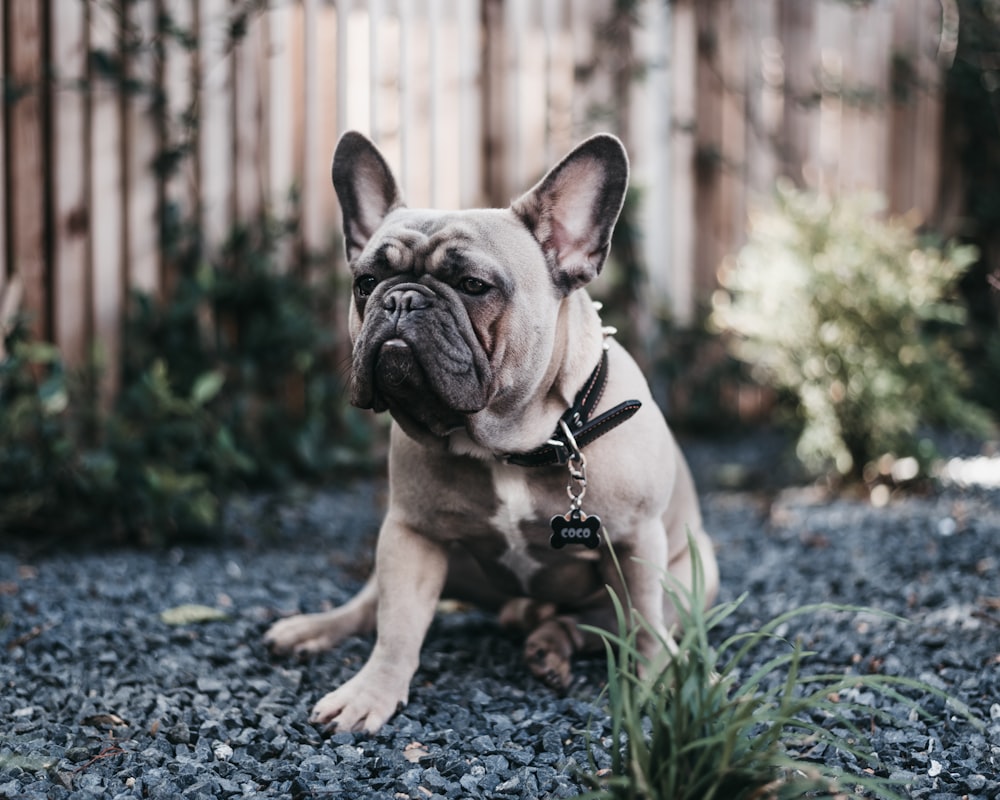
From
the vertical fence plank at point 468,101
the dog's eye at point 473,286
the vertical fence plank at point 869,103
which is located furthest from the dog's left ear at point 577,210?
the vertical fence plank at point 869,103

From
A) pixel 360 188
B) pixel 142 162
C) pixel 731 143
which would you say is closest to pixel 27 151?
pixel 142 162

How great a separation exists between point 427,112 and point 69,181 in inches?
71.3

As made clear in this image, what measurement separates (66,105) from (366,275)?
94.0 inches

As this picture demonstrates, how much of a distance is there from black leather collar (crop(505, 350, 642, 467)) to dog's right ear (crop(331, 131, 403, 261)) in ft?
2.28

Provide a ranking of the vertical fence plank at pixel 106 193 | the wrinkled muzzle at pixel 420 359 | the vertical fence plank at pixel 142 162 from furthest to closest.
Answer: the vertical fence plank at pixel 142 162 < the vertical fence plank at pixel 106 193 < the wrinkled muzzle at pixel 420 359

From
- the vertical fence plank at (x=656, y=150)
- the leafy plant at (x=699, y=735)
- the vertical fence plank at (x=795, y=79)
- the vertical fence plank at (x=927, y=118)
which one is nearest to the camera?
the leafy plant at (x=699, y=735)

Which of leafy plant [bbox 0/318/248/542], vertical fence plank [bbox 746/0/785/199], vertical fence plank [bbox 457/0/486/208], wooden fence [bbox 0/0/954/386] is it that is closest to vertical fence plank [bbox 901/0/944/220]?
wooden fence [bbox 0/0/954/386]

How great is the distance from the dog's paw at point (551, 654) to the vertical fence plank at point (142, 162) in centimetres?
247

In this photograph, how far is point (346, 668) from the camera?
2688mm

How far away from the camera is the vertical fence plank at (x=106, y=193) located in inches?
169

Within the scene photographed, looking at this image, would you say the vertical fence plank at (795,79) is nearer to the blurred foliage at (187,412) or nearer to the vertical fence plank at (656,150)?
the vertical fence plank at (656,150)

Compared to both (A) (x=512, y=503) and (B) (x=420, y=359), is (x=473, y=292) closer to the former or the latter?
(B) (x=420, y=359)

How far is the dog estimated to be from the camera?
229cm

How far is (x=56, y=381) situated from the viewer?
3637 millimetres
